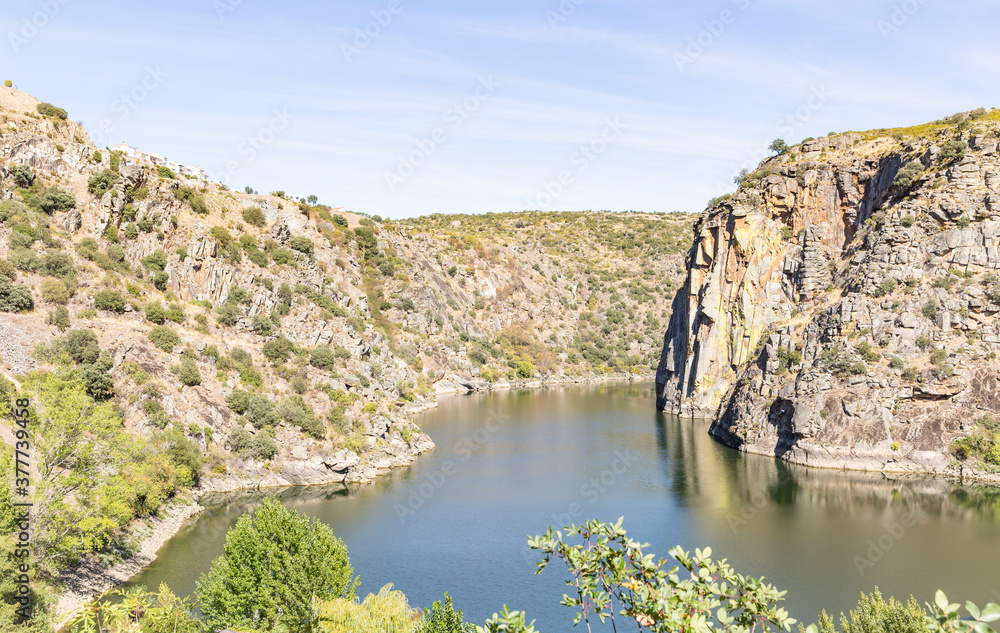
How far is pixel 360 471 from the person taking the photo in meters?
66.7

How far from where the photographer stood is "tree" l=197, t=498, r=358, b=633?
31.4 m

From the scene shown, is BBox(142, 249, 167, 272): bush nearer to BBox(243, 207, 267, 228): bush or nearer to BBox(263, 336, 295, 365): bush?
BBox(263, 336, 295, 365): bush

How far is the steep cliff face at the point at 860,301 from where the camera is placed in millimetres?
Answer: 67938

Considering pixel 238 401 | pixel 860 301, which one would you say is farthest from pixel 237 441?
pixel 860 301

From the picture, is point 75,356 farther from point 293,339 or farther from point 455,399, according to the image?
point 455,399

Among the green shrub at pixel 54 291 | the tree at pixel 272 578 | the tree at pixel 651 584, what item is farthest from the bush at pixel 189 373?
the tree at pixel 651 584

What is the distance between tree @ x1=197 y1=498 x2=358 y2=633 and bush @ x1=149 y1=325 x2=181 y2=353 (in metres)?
35.2

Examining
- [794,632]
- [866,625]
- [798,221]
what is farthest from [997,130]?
[866,625]

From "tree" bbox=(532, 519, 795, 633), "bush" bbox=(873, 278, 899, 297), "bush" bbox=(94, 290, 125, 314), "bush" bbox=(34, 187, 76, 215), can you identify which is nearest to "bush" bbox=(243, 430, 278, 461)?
"bush" bbox=(94, 290, 125, 314)

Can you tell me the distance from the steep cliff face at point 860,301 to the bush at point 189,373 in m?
57.2

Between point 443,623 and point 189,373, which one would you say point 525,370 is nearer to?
point 189,373

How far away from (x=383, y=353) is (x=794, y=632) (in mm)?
77274

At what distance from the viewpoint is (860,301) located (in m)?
75.6

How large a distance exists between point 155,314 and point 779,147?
85.4 metres
